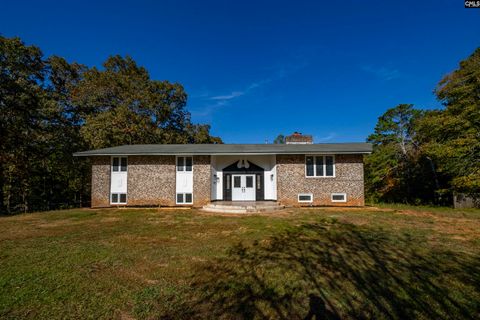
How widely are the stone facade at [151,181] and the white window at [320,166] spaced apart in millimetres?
9121

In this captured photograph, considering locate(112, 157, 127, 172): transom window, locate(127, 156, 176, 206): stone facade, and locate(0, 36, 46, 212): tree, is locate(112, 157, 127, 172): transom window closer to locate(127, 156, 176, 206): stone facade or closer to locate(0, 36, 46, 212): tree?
locate(127, 156, 176, 206): stone facade

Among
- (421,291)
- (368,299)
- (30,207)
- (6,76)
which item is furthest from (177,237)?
(6,76)

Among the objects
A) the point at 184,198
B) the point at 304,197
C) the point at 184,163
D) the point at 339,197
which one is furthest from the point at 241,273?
the point at 339,197

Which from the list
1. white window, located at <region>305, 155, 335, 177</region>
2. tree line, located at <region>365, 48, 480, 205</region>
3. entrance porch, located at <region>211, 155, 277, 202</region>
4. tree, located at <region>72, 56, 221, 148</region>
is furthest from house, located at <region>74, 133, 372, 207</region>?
tree, located at <region>72, 56, 221, 148</region>

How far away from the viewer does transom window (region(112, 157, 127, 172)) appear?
50.0 feet

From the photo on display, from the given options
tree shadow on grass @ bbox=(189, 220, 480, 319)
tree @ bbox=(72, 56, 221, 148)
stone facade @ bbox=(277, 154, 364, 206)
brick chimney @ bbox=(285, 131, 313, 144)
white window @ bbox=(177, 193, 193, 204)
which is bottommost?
tree shadow on grass @ bbox=(189, 220, 480, 319)

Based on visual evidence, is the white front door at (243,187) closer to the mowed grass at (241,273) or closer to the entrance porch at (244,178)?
the entrance porch at (244,178)

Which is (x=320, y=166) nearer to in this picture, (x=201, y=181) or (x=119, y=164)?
(x=201, y=181)

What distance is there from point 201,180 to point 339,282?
1177 centimetres

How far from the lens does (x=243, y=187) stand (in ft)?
52.2

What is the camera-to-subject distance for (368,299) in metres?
3.49

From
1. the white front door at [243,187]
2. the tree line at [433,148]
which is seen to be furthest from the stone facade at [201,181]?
the tree line at [433,148]

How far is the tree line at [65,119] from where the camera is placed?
55.1 feet

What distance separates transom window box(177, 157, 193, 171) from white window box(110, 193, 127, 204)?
4.20 m
